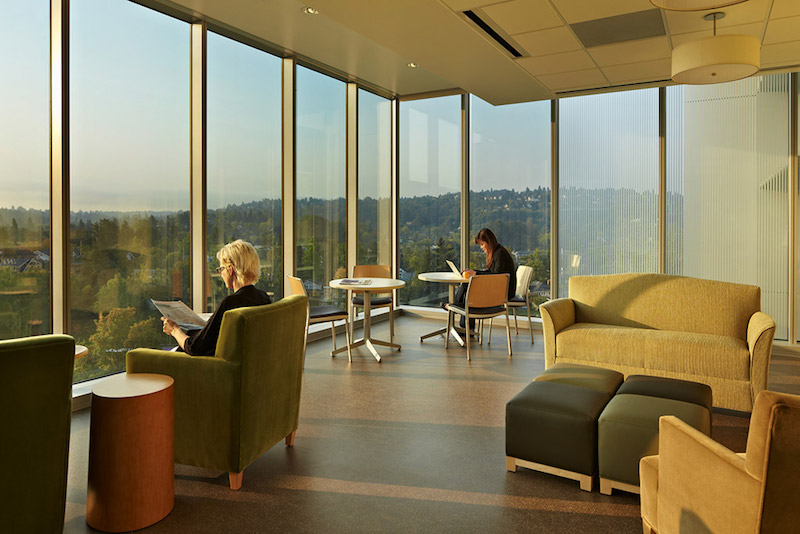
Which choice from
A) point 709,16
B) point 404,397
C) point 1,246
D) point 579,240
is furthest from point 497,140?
point 1,246

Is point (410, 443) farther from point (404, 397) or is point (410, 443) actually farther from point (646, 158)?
point (646, 158)

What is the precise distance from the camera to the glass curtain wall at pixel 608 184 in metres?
7.17

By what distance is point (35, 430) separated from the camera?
198cm

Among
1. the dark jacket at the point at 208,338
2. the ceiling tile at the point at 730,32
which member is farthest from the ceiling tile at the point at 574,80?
the dark jacket at the point at 208,338

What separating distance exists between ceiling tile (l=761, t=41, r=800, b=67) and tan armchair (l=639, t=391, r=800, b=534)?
14.5 ft

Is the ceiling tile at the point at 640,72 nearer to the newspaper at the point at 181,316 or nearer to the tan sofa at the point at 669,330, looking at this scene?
the tan sofa at the point at 669,330

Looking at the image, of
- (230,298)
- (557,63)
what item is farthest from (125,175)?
(557,63)

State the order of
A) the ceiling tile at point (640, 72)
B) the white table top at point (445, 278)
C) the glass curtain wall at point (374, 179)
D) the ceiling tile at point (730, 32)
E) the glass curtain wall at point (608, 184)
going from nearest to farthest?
the ceiling tile at point (730, 32) → the ceiling tile at point (640, 72) → the white table top at point (445, 278) → the glass curtain wall at point (608, 184) → the glass curtain wall at point (374, 179)

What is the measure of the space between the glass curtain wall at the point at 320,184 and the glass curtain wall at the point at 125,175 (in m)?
1.78

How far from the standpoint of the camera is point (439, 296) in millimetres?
8805

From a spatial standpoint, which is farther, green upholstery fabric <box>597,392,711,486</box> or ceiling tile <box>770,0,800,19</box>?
ceiling tile <box>770,0,800,19</box>

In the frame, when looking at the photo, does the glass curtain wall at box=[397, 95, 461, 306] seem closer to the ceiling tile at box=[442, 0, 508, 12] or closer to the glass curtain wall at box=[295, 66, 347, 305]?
the glass curtain wall at box=[295, 66, 347, 305]

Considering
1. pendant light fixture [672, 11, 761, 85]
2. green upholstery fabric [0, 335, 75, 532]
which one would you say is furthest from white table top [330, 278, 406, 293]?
green upholstery fabric [0, 335, 75, 532]

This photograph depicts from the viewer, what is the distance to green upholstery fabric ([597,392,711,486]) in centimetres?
274
